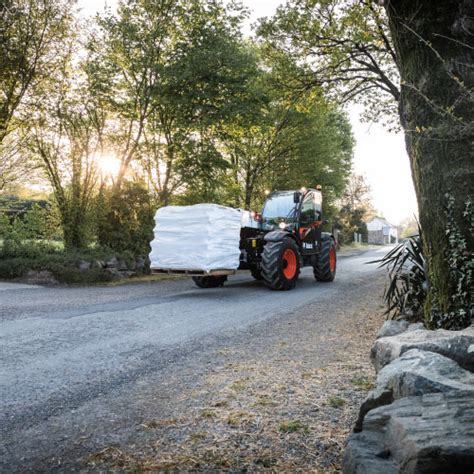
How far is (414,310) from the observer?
16.8 ft

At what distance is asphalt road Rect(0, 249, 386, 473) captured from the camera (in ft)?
9.20

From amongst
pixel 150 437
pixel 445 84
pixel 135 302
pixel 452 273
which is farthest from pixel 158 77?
pixel 150 437

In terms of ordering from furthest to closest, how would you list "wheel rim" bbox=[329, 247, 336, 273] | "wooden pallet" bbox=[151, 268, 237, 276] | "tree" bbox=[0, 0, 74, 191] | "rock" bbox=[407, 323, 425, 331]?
"wheel rim" bbox=[329, 247, 336, 273] → "tree" bbox=[0, 0, 74, 191] → "wooden pallet" bbox=[151, 268, 237, 276] → "rock" bbox=[407, 323, 425, 331]

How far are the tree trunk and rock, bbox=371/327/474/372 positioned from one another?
0.77 metres

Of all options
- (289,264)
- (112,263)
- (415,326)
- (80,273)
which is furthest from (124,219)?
(415,326)

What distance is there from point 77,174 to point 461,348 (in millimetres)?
12093

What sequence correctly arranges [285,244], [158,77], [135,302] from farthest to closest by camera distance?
1. [158,77]
2. [285,244]
3. [135,302]

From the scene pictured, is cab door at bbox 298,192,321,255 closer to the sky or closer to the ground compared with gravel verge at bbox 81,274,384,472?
closer to the sky

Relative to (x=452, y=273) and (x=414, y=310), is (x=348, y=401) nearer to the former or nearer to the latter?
(x=452, y=273)

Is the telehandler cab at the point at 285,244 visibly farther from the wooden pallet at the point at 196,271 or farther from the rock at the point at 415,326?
the rock at the point at 415,326

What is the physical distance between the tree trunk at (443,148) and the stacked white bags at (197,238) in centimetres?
507

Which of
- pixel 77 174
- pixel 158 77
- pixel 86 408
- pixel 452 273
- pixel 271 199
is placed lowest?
pixel 86 408

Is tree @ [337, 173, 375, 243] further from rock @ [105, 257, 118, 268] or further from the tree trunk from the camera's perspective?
the tree trunk

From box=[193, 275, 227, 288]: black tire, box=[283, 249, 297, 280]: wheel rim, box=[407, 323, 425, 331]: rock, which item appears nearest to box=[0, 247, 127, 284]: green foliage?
box=[193, 275, 227, 288]: black tire
